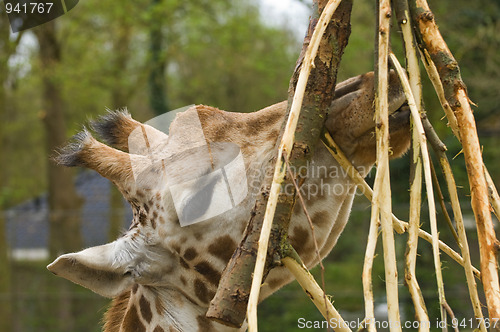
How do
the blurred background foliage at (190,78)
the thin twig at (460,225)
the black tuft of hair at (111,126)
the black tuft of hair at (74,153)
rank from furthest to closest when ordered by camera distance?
1. the blurred background foliage at (190,78)
2. the black tuft of hair at (111,126)
3. the black tuft of hair at (74,153)
4. the thin twig at (460,225)

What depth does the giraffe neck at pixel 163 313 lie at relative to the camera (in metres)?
2.16

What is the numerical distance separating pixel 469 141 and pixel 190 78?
1538 centimetres

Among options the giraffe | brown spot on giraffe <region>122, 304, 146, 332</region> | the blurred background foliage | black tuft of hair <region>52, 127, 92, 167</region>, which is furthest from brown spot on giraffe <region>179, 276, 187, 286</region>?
the blurred background foliage

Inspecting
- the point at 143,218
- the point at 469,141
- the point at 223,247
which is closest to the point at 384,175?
the point at 469,141

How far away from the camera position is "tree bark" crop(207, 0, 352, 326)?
4.75 feet

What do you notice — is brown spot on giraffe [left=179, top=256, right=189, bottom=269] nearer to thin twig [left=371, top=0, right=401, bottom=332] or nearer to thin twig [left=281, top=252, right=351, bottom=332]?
thin twig [left=281, top=252, right=351, bottom=332]

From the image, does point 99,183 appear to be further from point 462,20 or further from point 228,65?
point 462,20

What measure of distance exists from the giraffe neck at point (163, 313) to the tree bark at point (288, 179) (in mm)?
721

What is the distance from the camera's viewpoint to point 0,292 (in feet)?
34.1

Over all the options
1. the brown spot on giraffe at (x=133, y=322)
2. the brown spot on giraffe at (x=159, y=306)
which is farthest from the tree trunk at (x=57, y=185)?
the brown spot on giraffe at (x=159, y=306)

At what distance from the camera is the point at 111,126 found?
2.58 meters

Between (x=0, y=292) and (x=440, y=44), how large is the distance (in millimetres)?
10263

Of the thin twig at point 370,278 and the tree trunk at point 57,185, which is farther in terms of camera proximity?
the tree trunk at point 57,185

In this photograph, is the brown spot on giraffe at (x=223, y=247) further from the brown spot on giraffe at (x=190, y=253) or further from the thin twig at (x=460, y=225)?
the thin twig at (x=460, y=225)
